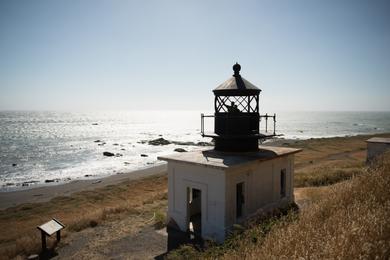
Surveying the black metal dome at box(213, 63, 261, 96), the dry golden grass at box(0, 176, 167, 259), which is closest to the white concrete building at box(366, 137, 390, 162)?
the black metal dome at box(213, 63, 261, 96)

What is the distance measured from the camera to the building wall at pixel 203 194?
36.0 feet

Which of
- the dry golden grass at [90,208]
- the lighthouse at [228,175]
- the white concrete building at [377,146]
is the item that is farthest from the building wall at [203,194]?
the white concrete building at [377,146]

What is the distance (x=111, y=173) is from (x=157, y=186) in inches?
463

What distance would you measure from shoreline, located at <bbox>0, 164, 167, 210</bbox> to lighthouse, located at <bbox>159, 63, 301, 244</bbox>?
18.6 m

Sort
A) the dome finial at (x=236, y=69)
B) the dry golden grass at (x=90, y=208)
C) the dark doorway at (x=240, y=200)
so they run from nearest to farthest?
the dark doorway at (x=240, y=200), the dry golden grass at (x=90, y=208), the dome finial at (x=236, y=69)

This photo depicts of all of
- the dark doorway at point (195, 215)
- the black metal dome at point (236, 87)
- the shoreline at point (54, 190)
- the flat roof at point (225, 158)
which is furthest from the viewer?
the shoreline at point (54, 190)

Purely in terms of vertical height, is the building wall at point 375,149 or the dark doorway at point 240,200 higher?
the building wall at point 375,149

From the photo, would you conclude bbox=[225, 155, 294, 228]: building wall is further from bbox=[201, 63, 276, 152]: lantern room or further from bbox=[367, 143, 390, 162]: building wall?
bbox=[367, 143, 390, 162]: building wall

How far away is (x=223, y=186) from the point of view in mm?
10742

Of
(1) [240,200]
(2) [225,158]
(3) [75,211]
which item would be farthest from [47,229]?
(3) [75,211]

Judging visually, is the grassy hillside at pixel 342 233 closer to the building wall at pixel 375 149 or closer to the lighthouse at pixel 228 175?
the lighthouse at pixel 228 175

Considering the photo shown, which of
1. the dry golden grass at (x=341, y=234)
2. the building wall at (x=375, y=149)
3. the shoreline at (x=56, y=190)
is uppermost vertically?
the dry golden grass at (x=341, y=234)

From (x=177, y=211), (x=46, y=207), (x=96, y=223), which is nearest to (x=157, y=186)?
(x=46, y=207)

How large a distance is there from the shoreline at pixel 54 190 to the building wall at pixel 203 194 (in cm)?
1828
